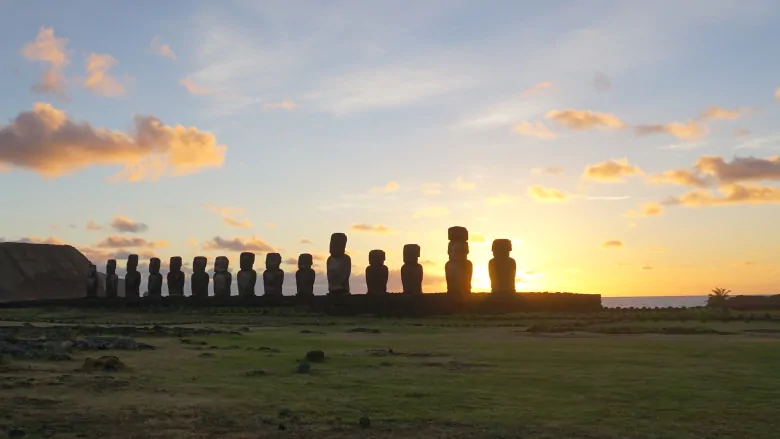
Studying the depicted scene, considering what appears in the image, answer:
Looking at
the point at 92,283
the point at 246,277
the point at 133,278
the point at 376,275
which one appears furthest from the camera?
the point at 92,283

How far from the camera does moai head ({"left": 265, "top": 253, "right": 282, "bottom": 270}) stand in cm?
3906

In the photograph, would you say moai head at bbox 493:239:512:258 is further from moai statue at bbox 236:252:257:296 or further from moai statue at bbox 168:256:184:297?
moai statue at bbox 168:256:184:297

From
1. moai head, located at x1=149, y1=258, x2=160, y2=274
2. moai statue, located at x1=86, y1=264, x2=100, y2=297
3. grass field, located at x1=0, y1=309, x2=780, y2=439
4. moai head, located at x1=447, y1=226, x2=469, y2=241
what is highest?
moai head, located at x1=447, y1=226, x2=469, y2=241

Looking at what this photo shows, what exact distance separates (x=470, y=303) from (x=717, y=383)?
20806 mm

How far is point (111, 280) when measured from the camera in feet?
165

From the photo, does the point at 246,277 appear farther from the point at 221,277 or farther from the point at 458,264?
the point at 458,264

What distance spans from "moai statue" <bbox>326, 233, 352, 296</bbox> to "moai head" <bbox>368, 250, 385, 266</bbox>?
1.53m

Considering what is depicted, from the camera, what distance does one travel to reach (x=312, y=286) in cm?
3725

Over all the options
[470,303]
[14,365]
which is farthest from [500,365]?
[470,303]

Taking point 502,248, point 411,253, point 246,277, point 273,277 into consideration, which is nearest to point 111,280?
point 246,277

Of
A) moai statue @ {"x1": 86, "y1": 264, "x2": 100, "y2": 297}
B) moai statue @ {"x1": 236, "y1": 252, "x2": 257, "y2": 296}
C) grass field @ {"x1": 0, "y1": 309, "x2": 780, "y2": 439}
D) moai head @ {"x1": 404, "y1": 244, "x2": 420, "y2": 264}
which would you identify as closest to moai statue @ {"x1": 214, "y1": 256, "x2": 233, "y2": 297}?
moai statue @ {"x1": 236, "y1": 252, "x2": 257, "y2": 296}

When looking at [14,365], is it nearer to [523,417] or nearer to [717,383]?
[523,417]

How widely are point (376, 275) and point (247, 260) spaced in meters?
10.5

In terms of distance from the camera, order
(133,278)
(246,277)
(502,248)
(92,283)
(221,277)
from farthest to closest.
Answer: (92,283)
(133,278)
(221,277)
(246,277)
(502,248)
